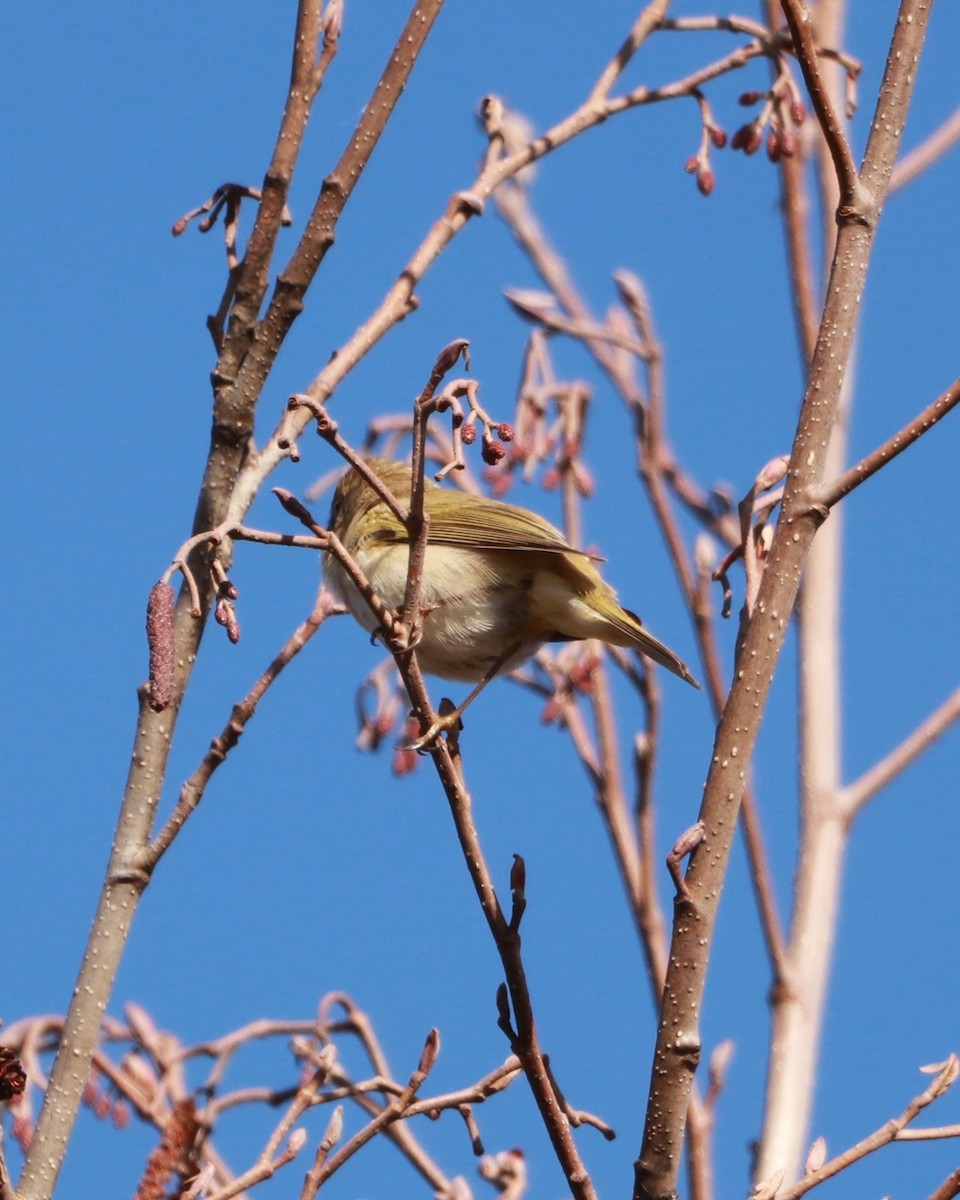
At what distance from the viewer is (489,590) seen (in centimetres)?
391

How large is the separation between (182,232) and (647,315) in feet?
4.26

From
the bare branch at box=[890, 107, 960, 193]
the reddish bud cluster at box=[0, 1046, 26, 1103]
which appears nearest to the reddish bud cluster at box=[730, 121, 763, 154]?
the bare branch at box=[890, 107, 960, 193]

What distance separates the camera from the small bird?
3750mm

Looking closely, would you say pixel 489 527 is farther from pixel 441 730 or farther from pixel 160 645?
pixel 160 645

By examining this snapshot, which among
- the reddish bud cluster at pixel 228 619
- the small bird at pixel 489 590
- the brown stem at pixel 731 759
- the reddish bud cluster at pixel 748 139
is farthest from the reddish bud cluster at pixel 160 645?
the reddish bud cluster at pixel 748 139

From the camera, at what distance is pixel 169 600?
2.00 m

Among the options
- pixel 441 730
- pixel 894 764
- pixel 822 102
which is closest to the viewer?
pixel 822 102

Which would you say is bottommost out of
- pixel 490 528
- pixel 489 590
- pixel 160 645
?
pixel 160 645

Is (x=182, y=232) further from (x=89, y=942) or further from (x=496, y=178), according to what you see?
(x=89, y=942)

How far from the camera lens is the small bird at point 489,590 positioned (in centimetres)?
375

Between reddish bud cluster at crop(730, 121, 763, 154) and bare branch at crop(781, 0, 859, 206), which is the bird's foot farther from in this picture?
reddish bud cluster at crop(730, 121, 763, 154)

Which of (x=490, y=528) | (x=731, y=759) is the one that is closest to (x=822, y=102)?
(x=731, y=759)

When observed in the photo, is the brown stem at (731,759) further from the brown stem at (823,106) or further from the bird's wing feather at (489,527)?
the bird's wing feather at (489,527)

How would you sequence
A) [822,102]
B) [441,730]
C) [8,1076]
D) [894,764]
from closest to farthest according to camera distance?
[8,1076]
[822,102]
[441,730]
[894,764]
